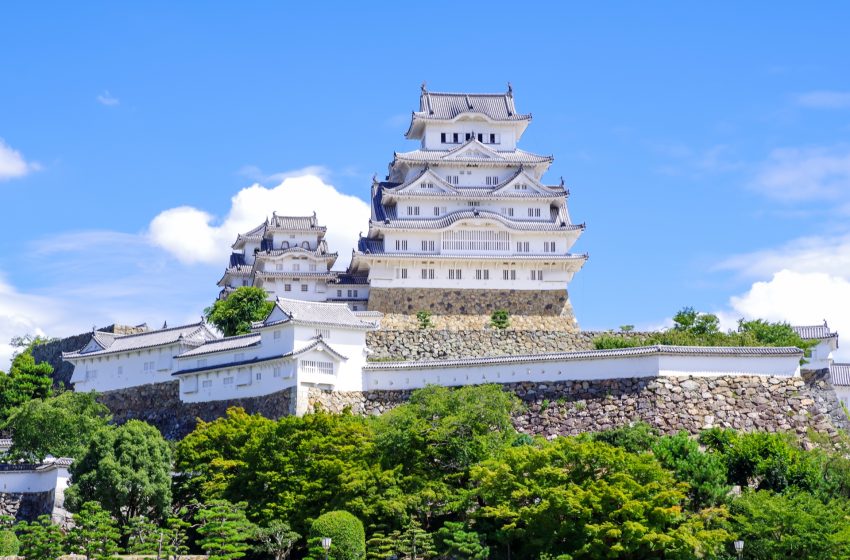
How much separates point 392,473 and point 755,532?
957cm

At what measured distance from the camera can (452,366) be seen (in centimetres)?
4425

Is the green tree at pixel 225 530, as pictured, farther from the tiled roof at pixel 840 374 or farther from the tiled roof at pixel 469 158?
A: the tiled roof at pixel 840 374

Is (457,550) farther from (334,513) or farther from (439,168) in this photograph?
(439,168)

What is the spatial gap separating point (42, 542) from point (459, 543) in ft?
38.4

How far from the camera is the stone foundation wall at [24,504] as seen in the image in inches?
1693

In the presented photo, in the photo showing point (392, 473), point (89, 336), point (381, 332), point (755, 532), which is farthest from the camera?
point (89, 336)

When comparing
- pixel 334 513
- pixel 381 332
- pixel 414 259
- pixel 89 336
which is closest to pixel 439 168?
pixel 414 259

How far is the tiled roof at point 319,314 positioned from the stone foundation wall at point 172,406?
2537 millimetres

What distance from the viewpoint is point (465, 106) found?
2488 inches

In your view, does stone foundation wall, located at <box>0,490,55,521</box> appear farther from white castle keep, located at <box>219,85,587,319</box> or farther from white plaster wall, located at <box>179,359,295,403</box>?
white castle keep, located at <box>219,85,587,319</box>

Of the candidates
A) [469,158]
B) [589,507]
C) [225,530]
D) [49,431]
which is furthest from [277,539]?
[469,158]

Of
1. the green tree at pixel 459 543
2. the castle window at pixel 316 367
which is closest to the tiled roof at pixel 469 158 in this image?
the castle window at pixel 316 367

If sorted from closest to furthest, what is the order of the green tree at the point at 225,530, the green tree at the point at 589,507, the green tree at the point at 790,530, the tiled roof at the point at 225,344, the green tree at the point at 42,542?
the green tree at the point at 589,507, the green tree at the point at 790,530, the green tree at the point at 225,530, the green tree at the point at 42,542, the tiled roof at the point at 225,344

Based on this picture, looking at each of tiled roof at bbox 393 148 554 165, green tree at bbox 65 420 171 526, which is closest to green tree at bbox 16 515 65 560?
green tree at bbox 65 420 171 526
